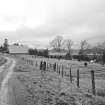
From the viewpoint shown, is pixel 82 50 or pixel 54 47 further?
pixel 54 47

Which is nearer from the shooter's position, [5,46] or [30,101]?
[30,101]

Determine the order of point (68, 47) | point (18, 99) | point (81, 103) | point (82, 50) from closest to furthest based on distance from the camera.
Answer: point (81, 103) → point (18, 99) → point (82, 50) → point (68, 47)

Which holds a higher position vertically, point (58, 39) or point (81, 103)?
point (58, 39)

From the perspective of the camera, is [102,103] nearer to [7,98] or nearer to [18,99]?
[18,99]

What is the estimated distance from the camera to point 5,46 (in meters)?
123

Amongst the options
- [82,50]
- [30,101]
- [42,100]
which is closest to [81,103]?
[42,100]

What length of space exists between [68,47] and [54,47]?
36.9 ft

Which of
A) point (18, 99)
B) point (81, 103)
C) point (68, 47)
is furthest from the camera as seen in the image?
point (68, 47)

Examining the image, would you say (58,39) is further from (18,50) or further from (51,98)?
(51,98)

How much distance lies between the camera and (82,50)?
113500 mm

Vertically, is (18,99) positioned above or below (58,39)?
below

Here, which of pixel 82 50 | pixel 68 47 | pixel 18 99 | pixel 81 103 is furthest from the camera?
pixel 68 47

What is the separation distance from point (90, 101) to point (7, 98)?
378 cm

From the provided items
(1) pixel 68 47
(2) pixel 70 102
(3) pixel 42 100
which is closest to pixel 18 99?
(3) pixel 42 100
